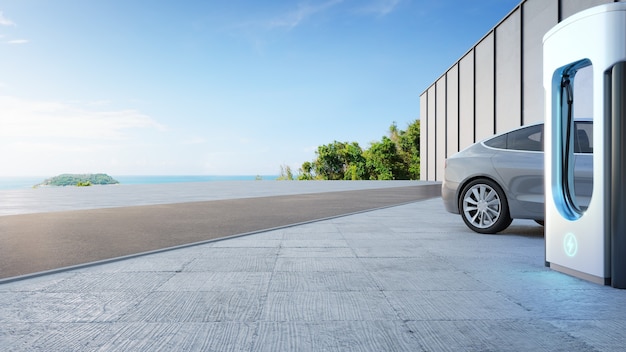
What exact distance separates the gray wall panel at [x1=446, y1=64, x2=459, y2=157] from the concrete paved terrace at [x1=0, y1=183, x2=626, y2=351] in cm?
2779

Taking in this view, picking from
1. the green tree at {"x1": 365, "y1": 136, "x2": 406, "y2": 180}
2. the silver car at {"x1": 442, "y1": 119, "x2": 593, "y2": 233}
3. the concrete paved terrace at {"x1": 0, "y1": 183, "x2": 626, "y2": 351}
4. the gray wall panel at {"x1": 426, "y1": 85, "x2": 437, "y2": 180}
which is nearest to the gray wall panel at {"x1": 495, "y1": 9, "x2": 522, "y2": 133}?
the gray wall panel at {"x1": 426, "y1": 85, "x2": 437, "y2": 180}

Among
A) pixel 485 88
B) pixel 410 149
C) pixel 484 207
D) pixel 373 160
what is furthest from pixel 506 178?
pixel 373 160

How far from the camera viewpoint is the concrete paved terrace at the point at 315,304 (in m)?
2.80

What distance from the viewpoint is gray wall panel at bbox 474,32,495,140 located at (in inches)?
1019

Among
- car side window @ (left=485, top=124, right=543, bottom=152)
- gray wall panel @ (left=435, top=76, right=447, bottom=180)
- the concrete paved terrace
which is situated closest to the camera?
the concrete paved terrace

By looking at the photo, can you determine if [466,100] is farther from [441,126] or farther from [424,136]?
[424,136]

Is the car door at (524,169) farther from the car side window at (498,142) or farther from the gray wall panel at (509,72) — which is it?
the gray wall panel at (509,72)

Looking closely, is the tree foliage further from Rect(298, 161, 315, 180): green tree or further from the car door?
the car door

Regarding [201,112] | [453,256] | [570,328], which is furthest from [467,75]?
[201,112]

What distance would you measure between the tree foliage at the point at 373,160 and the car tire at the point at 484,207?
162 ft

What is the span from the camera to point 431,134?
40.0 m

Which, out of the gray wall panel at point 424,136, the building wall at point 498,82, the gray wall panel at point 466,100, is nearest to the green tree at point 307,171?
the gray wall panel at point 424,136

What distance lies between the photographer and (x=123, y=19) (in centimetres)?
3788

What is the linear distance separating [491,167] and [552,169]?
2.39 m
